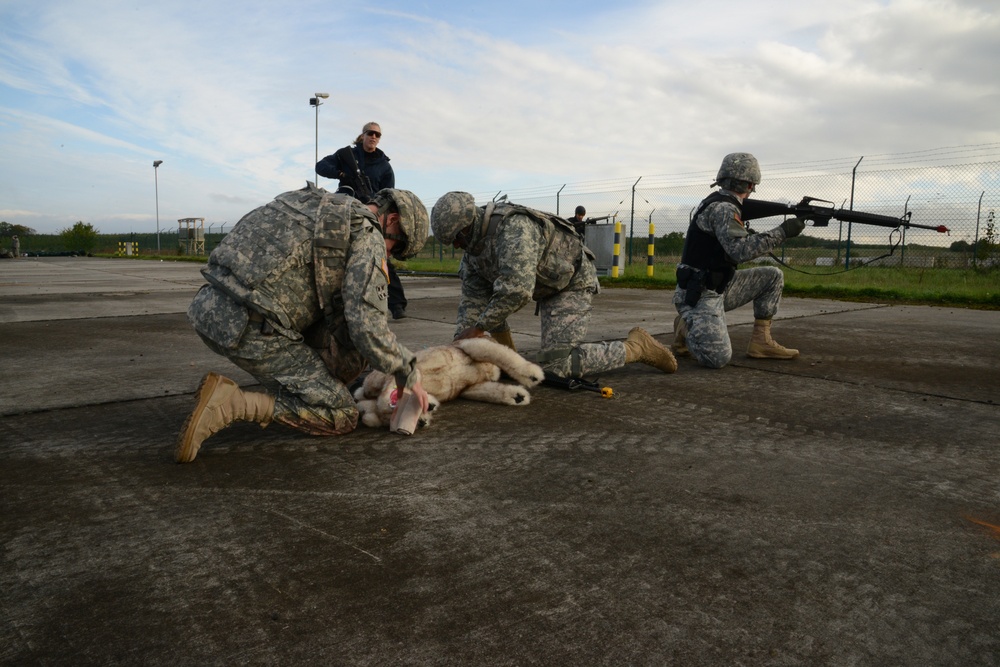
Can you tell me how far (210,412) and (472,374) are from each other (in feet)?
4.69

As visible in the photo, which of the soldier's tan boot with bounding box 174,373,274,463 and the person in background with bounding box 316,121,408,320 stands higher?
the person in background with bounding box 316,121,408,320

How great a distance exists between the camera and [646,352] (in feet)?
15.1

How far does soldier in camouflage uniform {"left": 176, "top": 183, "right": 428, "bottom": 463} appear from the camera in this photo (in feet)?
9.43

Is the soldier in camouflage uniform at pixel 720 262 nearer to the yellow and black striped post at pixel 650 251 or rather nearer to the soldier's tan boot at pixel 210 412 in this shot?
the soldier's tan boot at pixel 210 412

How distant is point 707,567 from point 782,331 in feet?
17.5

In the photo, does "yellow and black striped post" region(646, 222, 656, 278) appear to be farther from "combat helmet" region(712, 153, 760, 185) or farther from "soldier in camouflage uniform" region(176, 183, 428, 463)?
"soldier in camouflage uniform" region(176, 183, 428, 463)

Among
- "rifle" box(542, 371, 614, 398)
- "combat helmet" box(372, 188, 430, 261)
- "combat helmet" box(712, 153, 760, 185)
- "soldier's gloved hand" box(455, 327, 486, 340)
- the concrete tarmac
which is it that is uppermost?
"combat helmet" box(712, 153, 760, 185)

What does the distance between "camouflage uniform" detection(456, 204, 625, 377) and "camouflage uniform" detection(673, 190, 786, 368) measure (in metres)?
0.74

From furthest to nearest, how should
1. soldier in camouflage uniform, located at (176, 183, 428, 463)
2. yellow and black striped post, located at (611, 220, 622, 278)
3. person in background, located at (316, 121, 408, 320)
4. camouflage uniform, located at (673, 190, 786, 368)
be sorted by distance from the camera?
yellow and black striped post, located at (611, 220, 622, 278) < person in background, located at (316, 121, 408, 320) < camouflage uniform, located at (673, 190, 786, 368) < soldier in camouflage uniform, located at (176, 183, 428, 463)

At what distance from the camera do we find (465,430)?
3.33 metres

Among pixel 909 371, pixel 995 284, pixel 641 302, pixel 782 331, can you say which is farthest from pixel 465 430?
pixel 995 284

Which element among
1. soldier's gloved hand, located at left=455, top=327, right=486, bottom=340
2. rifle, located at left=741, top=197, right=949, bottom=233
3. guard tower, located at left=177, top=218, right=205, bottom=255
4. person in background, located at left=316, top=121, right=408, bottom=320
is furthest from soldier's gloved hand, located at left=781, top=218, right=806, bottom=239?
guard tower, located at left=177, top=218, right=205, bottom=255

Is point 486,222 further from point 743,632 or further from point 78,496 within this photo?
point 743,632

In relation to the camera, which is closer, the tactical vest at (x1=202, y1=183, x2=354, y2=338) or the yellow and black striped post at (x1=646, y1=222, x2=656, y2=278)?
the tactical vest at (x1=202, y1=183, x2=354, y2=338)
